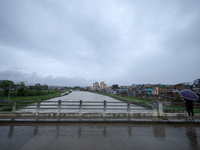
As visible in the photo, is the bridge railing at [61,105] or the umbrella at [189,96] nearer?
the umbrella at [189,96]

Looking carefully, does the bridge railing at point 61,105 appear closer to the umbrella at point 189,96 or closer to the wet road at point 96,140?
the wet road at point 96,140

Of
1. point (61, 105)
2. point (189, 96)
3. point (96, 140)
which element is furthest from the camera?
point (61, 105)

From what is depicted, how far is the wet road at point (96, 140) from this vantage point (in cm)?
414

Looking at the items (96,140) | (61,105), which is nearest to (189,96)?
(96,140)

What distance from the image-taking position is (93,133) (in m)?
5.45

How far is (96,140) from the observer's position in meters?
4.67

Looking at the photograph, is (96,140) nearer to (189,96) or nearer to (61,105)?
(61,105)

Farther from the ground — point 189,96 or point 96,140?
point 189,96

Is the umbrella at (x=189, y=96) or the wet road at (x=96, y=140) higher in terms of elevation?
the umbrella at (x=189, y=96)

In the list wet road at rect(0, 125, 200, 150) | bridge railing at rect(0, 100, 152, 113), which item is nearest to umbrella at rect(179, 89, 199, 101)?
wet road at rect(0, 125, 200, 150)

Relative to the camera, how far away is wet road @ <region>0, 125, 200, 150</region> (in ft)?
13.6

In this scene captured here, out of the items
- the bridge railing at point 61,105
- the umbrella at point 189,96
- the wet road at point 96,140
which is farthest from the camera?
the bridge railing at point 61,105

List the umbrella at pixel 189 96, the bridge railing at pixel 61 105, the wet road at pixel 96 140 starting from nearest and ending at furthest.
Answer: the wet road at pixel 96 140, the umbrella at pixel 189 96, the bridge railing at pixel 61 105

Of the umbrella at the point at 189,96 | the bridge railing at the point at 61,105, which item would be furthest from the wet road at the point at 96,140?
the umbrella at the point at 189,96
